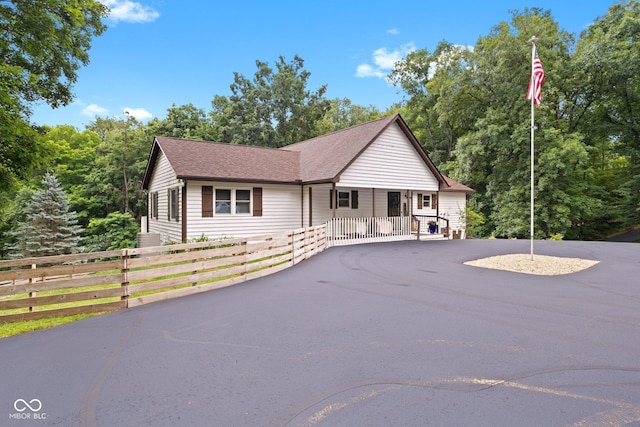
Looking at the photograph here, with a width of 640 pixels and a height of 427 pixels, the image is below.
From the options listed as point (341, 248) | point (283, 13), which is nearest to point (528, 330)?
point (341, 248)

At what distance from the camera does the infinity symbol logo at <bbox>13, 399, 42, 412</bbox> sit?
10.1 feet

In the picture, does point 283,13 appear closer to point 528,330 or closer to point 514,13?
point 514,13

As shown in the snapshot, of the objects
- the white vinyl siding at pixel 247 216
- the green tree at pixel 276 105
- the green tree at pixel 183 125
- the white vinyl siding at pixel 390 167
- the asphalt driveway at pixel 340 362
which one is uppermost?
the green tree at pixel 276 105

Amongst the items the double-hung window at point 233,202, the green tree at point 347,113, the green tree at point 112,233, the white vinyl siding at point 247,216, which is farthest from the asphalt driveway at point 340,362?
the green tree at point 347,113

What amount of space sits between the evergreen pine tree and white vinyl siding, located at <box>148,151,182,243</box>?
5.75m

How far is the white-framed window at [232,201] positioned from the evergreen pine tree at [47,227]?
38.4ft

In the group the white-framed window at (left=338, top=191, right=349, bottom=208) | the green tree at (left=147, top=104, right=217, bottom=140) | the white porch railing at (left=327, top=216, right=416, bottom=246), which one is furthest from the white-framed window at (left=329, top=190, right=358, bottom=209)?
the green tree at (left=147, top=104, right=217, bottom=140)

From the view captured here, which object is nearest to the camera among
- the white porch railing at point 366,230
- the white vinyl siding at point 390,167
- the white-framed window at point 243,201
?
the white-framed window at point 243,201

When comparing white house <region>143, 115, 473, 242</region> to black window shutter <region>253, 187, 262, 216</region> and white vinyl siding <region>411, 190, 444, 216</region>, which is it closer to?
black window shutter <region>253, 187, 262, 216</region>

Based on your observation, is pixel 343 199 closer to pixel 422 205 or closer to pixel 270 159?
pixel 270 159

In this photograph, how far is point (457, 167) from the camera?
29531 millimetres

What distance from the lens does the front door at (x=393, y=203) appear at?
2117 cm

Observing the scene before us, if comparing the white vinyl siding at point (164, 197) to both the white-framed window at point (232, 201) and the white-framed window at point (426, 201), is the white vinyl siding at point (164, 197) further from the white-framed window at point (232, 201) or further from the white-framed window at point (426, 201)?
the white-framed window at point (426, 201)

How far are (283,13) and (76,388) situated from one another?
1156 inches
